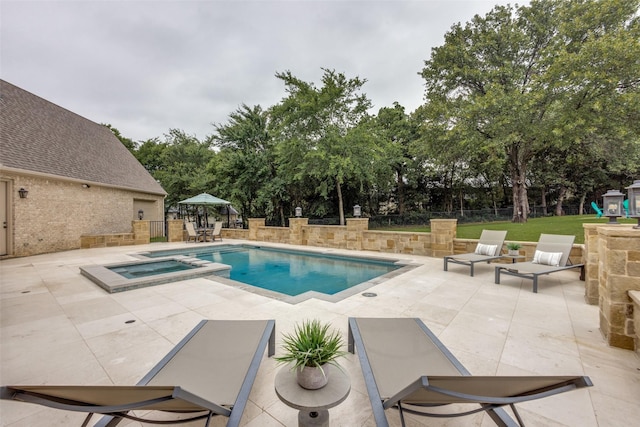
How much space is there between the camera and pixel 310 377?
1.78 metres

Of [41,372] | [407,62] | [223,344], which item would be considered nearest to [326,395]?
[223,344]

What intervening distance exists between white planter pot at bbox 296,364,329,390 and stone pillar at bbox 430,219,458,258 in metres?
7.23

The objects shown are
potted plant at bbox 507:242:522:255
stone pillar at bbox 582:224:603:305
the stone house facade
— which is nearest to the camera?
stone pillar at bbox 582:224:603:305

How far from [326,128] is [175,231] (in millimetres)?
10121

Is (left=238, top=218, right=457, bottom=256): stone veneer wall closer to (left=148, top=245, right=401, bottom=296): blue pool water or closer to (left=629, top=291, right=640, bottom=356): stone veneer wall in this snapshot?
(left=148, top=245, right=401, bottom=296): blue pool water

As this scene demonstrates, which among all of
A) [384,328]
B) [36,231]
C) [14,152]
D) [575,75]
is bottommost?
[384,328]

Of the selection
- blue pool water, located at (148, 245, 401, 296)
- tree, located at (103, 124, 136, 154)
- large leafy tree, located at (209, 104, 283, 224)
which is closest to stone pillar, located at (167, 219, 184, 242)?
blue pool water, located at (148, 245, 401, 296)

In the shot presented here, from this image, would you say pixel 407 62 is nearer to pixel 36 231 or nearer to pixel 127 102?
pixel 127 102

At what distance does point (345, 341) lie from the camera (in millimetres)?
3150

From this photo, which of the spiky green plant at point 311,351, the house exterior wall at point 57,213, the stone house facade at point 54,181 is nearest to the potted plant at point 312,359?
the spiky green plant at point 311,351

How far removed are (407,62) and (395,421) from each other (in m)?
17.8

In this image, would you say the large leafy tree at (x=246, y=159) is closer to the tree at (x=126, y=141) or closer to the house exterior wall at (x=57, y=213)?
the house exterior wall at (x=57, y=213)

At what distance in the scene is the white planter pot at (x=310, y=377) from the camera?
69.9 inches

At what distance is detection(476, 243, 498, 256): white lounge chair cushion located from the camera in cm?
643
